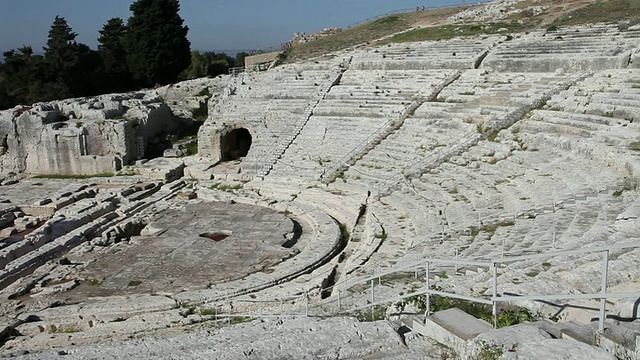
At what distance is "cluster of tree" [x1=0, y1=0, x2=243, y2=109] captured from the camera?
3238 cm

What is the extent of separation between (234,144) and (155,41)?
16278mm

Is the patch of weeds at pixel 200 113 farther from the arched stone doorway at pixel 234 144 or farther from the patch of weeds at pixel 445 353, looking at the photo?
the patch of weeds at pixel 445 353

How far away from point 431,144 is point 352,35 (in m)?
18.2

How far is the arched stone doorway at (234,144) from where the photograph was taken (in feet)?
67.0

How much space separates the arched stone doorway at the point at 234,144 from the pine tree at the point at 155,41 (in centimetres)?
1525

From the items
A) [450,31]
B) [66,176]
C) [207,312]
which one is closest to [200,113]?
[66,176]

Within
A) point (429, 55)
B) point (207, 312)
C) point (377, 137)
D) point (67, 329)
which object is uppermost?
point (429, 55)

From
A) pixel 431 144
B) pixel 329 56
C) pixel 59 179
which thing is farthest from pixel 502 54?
pixel 59 179

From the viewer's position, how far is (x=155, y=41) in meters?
34.4

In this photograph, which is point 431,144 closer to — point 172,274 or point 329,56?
point 172,274

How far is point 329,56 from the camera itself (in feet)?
85.9

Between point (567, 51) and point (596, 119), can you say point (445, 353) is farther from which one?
point (567, 51)

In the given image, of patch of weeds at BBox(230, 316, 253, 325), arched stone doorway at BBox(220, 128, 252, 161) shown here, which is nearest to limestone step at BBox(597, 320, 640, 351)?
patch of weeds at BBox(230, 316, 253, 325)

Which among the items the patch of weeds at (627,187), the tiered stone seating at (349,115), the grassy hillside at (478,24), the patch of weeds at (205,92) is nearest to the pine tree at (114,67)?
the patch of weeds at (205,92)
